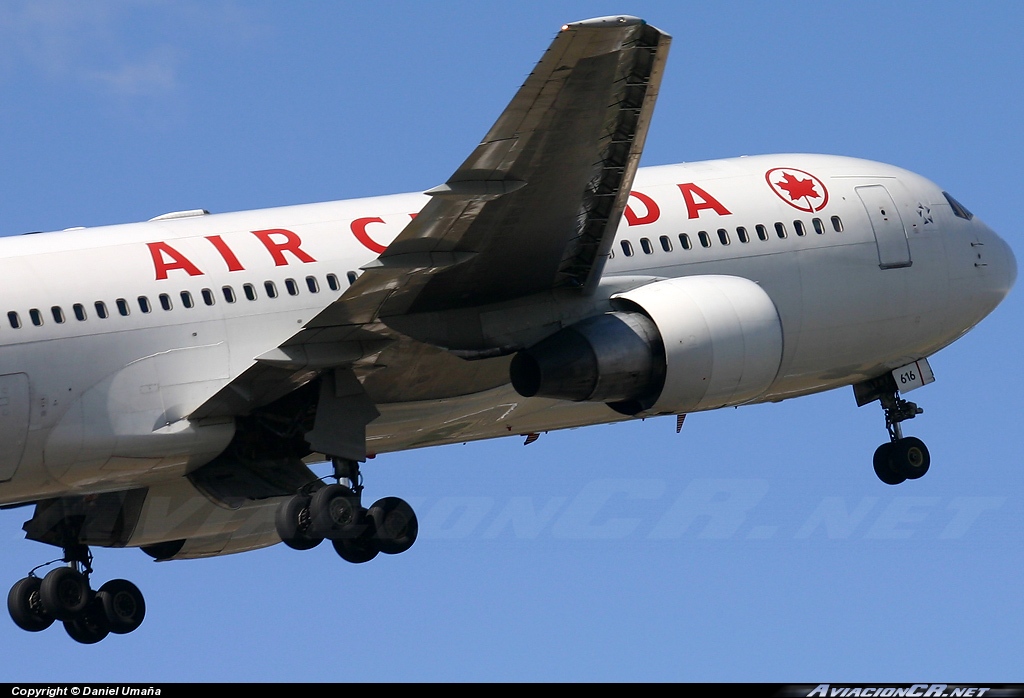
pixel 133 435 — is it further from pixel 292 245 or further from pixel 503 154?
pixel 503 154

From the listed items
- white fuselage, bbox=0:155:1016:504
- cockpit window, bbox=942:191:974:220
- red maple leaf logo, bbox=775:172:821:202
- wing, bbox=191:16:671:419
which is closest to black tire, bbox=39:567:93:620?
white fuselage, bbox=0:155:1016:504

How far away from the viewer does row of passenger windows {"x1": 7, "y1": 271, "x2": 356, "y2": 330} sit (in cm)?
2714

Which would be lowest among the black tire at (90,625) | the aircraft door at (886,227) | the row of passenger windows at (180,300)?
the black tire at (90,625)

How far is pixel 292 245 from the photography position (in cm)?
2875

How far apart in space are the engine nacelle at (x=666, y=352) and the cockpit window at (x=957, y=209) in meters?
6.59

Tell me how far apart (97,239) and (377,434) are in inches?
199

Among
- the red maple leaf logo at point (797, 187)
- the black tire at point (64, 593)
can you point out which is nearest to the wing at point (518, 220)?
the red maple leaf logo at point (797, 187)

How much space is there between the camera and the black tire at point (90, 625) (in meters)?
31.8

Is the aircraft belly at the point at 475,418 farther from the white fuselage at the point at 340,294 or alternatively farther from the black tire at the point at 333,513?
the black tire at the point at 333,513

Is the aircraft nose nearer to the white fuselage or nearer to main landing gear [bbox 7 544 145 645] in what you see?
the white fuselage

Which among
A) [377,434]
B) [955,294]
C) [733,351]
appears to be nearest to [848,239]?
[955,294]

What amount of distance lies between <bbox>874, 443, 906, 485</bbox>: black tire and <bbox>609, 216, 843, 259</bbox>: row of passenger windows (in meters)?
4.39

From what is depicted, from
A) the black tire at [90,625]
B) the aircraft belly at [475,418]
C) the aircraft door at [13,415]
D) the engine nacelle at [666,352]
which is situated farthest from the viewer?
the black tire at [90,625]

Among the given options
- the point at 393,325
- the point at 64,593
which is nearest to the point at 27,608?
the point at 64,593
